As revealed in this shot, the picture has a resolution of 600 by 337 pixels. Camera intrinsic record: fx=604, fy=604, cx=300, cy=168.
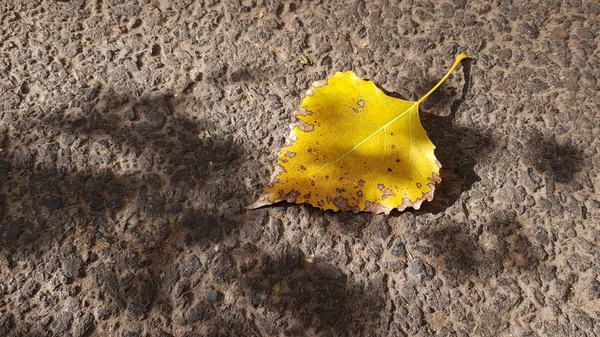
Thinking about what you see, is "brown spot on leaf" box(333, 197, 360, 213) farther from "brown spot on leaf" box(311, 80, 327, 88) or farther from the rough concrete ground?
"brown spot on leaf" box(311, 80, 327, 88)

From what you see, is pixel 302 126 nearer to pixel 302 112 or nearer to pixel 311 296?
pixel 302 112

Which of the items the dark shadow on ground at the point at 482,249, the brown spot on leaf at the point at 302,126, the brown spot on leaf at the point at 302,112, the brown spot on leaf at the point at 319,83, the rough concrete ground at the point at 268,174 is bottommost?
the dark shadow on ground at the point at 482,249

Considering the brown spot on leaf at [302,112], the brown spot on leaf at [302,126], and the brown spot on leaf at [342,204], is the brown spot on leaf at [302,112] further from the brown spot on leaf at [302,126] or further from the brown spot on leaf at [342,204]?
the brown spot on leaf at [342,204]

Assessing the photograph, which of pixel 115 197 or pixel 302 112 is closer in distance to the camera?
pixel 115 197

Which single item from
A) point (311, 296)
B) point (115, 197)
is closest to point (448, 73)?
point (311, 296)

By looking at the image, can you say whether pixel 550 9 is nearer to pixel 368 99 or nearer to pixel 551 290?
pixel 368 99

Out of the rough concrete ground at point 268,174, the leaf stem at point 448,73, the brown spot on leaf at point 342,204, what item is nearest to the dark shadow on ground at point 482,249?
the rough concrete ground at point 268,174
